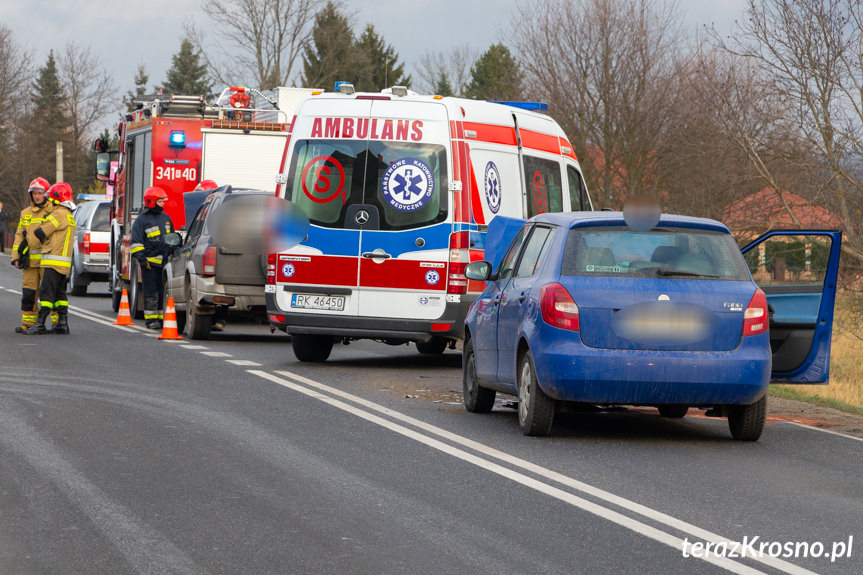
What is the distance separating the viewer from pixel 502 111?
14430 millimetres

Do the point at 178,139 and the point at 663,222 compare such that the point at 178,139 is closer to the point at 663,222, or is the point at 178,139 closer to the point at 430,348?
the point at 430,348

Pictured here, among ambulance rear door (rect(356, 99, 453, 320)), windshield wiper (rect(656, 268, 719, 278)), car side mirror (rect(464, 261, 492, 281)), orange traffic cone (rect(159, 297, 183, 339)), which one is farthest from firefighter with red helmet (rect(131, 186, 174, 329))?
windshield wiper (rect(656, 268, 719, 278))

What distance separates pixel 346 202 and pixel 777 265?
4.62 metres

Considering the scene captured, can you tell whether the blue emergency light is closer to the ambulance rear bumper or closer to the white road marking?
the ambulance rear bumper

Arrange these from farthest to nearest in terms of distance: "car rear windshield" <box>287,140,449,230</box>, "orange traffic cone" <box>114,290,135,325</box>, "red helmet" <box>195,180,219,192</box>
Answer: "red helmet" <box>195,180,219,192</box> → "orange traffic cone" <box>114,290,135,325</box> → "car rear windshield" <box>287,140,449,230</box>

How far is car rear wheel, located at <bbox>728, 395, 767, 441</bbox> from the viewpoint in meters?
9.27

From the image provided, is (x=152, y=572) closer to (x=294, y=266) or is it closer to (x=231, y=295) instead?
(x=294, y=266)

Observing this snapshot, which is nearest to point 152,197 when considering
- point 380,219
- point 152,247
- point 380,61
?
point 152,247

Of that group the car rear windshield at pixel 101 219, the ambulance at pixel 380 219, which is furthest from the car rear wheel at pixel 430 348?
the car rear windshield at pixel 101 219

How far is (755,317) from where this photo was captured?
8.93 metres

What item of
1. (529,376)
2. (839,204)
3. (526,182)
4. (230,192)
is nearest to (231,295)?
(230,192)

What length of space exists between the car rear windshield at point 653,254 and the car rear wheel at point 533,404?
2.48 feet

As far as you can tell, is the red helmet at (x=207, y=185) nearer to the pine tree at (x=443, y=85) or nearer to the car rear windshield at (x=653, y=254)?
the car rear windshield at (x=653, y=254)

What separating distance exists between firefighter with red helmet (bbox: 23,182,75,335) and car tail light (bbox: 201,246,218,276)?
6.23ft
